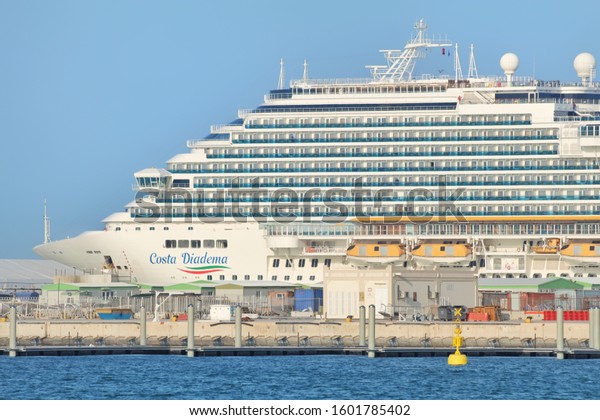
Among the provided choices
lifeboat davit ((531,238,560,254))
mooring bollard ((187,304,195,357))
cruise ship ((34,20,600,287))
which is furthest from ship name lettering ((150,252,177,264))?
mooring bollard ((187,304,195,357))

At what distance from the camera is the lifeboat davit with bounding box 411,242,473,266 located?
381 feet

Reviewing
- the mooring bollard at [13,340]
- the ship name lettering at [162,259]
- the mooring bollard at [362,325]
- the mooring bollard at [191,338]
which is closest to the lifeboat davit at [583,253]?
the ship name lettering at [162,259]

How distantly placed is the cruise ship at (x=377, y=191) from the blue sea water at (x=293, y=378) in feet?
112

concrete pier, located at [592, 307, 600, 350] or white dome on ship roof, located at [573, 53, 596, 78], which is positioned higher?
white dome on ship roof, located at [573, 53, 596, 78]

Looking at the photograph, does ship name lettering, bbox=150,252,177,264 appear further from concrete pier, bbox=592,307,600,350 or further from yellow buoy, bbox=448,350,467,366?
concrete pier, bbox=592,307,600,350

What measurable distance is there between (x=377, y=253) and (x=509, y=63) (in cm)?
1615

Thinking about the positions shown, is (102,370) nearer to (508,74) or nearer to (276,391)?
(276,391)

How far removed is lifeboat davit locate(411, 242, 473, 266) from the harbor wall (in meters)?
27.1

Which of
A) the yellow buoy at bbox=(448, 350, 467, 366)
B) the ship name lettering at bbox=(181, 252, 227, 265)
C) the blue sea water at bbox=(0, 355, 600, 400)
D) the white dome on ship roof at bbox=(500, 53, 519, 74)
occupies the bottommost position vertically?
the blue sea water at bbox=(0, 355, 600, 400)

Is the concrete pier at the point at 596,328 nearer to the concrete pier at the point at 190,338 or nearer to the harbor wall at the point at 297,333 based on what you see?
the harbor wall at the point at 297,333

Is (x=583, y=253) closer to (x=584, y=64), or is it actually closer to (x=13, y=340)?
(x=584, y=64)

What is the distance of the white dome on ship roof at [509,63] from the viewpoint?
122875mm

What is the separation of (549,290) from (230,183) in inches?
912

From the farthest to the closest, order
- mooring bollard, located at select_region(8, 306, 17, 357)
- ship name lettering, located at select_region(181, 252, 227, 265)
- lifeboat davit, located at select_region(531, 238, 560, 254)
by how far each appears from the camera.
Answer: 1. ship name lettering, located at select_region(181, 252, 227, 265)
2. lifeboat davit, located at select_region(531, 238, 560, 254)
3. mooring bollard, located at select_region(8, 306, 17, 357)
